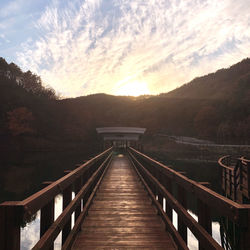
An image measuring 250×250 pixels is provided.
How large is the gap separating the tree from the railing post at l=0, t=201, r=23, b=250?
49546mm

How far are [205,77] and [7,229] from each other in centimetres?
14393

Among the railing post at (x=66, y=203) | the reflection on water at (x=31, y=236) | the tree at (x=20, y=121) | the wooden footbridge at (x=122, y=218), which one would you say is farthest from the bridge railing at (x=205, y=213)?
the tree at (x=20, y=121)

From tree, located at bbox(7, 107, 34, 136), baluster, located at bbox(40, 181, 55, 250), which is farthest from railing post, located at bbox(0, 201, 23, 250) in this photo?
tree, located at bbox(7, 107, 34, 136)

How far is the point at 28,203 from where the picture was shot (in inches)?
66.4

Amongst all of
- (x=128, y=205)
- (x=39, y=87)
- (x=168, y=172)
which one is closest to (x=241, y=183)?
(x=128, y=205)

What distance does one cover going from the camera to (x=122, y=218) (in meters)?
4.25

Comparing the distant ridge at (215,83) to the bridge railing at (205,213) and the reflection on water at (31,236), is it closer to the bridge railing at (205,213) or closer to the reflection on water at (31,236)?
the reflection on water at (31,236)

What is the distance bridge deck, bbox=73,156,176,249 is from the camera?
10.4ft

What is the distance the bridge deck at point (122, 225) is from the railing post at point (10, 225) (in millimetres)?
1768

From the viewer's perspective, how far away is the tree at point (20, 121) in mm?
45500

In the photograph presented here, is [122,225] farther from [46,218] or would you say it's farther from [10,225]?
[10,225]

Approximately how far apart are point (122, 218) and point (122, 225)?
1.17 ft

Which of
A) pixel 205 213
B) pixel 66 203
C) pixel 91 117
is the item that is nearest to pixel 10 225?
pixel 66 203

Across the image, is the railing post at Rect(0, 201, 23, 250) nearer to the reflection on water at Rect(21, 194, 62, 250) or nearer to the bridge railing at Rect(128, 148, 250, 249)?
the bridge railing at Rect(128, 148, 250, 249)
